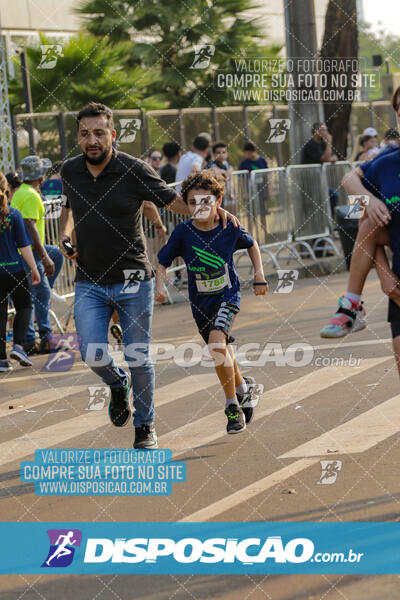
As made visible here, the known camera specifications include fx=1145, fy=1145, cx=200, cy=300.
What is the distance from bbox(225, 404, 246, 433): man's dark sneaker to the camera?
7.44 metres

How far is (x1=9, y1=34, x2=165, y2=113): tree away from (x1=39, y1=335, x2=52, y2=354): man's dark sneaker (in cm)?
987

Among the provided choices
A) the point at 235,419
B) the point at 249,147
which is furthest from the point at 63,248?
the point at 249,147

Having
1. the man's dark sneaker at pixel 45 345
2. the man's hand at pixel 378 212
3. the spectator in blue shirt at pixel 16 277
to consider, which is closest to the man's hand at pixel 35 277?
the spectator in blue shirt at pixel 16 277

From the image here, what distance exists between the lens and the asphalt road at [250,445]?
4.90 meters

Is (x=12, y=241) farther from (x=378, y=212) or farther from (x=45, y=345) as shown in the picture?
(x=378, y=212)

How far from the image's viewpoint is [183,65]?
2652 cm

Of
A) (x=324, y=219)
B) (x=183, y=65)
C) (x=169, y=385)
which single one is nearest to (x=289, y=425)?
(x=169, y=385)

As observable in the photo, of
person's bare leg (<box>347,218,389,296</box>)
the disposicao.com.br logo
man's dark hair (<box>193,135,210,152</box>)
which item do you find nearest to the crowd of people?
person's bare leg (<box>347,218,389,296</box>)

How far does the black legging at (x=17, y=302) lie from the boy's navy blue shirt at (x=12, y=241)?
3.1 inches

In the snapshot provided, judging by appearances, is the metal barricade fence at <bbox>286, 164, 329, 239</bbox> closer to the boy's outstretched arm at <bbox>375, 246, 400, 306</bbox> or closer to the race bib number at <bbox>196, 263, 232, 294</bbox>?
the race bib number at <bbox>196, 263, 232, 294</bbox>

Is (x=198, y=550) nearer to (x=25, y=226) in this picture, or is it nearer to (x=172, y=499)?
(x=172, y=499)

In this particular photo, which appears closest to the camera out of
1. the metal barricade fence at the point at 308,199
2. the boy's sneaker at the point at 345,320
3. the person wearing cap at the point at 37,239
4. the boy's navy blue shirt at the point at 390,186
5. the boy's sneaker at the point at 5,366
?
the boy's navy blue shirt at the point at 390,186

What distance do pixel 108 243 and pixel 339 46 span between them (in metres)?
16.1

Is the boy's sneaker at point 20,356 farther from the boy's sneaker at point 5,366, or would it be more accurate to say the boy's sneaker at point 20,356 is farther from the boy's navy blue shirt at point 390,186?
the boy's navy blue shirt at point 390,186
